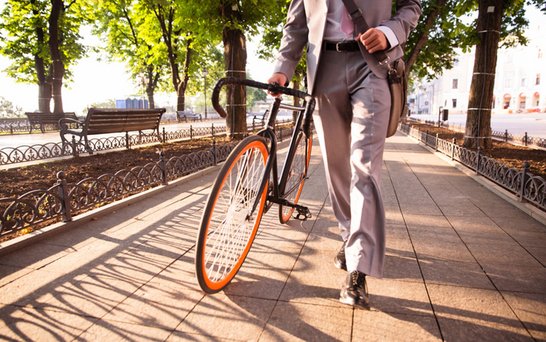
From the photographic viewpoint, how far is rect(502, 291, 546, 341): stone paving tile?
7.04ft

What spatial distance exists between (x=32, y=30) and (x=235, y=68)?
73.5 ft

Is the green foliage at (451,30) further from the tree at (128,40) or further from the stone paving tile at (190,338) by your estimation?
the tree at (128,40)

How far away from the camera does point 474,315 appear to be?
90.9 inches

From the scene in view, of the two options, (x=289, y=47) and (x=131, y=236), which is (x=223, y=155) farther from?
(x=289, y=47)

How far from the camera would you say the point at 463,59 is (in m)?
85.9

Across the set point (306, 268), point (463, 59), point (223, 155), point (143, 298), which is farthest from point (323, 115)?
point (463, 59)

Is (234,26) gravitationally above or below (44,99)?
above

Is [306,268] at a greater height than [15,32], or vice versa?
[15,32]

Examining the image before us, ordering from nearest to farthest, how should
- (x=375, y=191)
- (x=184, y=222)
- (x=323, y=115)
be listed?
(x=375, y=191) → (x=323, y=115) → (x=184, y=222)

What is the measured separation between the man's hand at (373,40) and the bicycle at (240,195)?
53 cm

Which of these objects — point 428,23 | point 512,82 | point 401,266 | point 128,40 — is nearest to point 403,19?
point 401,266

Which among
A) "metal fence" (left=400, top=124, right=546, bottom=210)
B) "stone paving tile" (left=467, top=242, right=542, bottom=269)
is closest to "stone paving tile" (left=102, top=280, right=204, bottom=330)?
"stone paving tile" (left=467, top=242, right=542, bottom=269)

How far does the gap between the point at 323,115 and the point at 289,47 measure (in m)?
0.63

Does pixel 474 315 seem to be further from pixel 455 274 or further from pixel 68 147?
pixel 68 147
